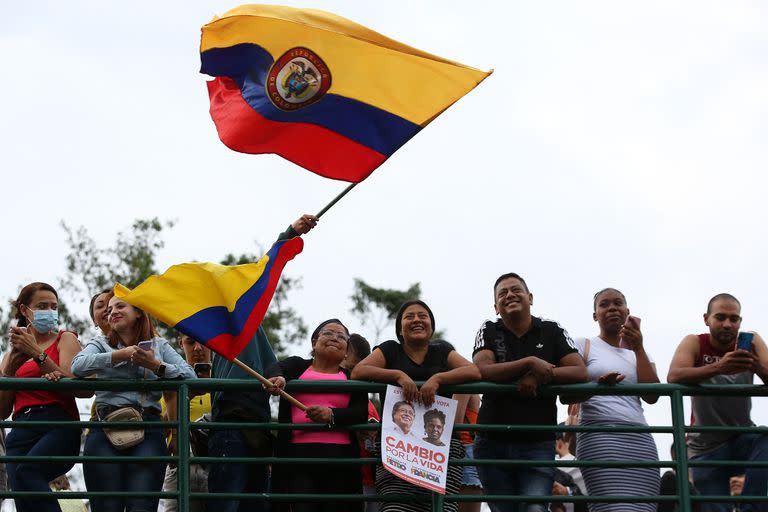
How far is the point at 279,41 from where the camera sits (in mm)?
9586

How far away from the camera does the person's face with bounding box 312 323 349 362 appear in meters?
9.06

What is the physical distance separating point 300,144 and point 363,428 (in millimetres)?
2130

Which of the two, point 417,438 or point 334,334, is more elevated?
point 334,334

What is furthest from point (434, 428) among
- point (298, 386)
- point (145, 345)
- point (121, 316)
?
point (121, 316)

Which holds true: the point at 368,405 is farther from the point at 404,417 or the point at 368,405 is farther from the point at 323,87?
the point at 323,87

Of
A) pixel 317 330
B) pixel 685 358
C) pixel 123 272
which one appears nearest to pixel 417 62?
pixel 317 330

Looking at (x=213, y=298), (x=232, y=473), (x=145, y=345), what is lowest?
(x=232, y=473)

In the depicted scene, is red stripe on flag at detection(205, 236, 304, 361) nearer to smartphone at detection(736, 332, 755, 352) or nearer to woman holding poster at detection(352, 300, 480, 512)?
woman holding poster at detection(352, 300, 480, 512)

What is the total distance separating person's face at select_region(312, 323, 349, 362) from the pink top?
0.14 meters

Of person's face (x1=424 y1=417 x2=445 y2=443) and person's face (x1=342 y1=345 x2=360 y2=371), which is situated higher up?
person's face (x1=342 y1=345 x2=360 y2=371)

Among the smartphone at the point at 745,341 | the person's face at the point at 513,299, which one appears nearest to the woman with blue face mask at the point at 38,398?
the person's face at the point at 513,299

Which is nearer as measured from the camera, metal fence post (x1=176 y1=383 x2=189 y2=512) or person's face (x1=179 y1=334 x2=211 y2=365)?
metal fence post (x1=176 y1=383 x2=189 y2=512)

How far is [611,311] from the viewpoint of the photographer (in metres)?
9.47

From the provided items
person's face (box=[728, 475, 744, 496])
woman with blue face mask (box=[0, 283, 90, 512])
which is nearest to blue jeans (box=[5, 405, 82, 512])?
woman with blue face mask (box=[0, 283, 90, 512])
